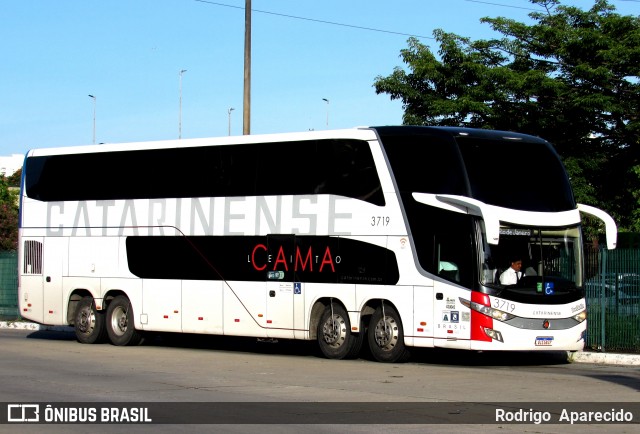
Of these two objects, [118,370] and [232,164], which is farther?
[232,164]

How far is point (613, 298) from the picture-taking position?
20766 mm

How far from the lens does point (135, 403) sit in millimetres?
12883

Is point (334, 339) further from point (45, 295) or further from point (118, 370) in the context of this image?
point (45, 295)

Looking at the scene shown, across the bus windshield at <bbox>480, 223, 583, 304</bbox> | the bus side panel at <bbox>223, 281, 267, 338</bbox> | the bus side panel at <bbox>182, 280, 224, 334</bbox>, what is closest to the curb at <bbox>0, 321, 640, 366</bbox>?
the bus windshield at <bbox>480, 223, 583, 304</bbox>

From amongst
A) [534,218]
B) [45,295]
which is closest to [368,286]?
[534,218]

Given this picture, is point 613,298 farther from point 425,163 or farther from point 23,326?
point 23,326

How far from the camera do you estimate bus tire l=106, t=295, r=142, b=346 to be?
2355cm

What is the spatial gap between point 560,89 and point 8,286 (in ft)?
60.1

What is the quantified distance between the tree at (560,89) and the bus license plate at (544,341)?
14.0 metres

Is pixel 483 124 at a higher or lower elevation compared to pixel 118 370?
higher

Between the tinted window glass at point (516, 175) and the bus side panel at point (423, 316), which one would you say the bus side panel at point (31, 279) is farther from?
the tinted window glass at point (516, 175)

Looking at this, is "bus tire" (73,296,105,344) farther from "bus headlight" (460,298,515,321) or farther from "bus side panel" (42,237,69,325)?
"bus headlight" (460,298,515,321)


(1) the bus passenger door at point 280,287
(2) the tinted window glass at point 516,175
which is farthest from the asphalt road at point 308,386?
(2) the tinted window glass at point 516,175

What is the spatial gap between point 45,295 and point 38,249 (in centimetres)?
110
